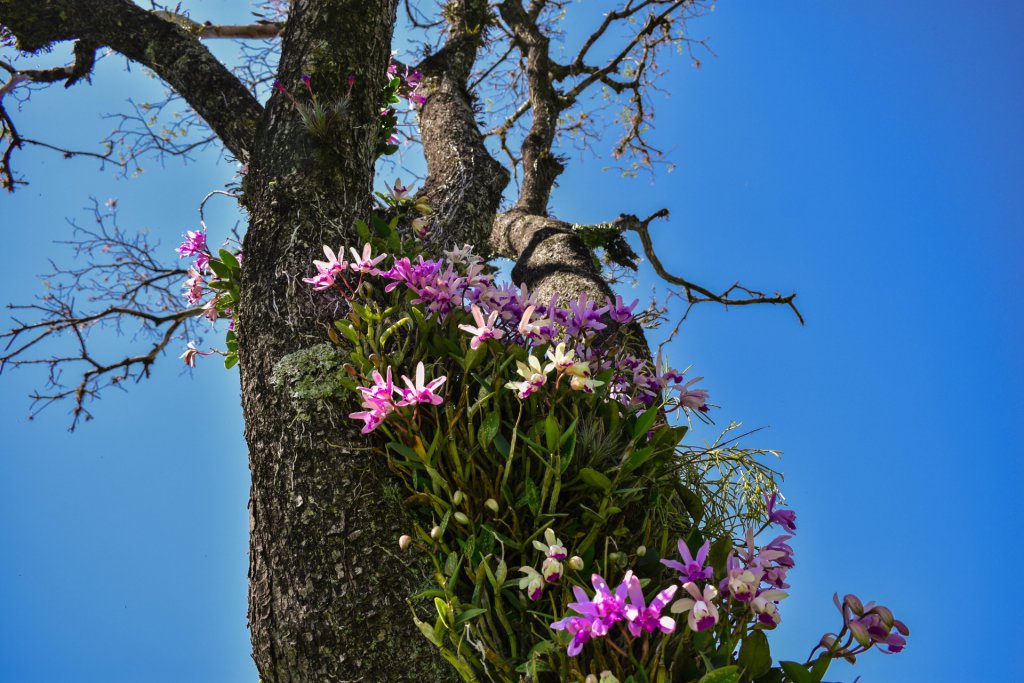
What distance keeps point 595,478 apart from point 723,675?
0.46 m

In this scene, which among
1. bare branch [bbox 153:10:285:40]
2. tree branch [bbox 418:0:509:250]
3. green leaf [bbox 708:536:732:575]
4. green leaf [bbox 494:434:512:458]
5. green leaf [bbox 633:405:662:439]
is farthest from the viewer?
→ bare branch [bbox 153:10:285:40]

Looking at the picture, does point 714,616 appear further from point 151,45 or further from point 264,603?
point 151,45

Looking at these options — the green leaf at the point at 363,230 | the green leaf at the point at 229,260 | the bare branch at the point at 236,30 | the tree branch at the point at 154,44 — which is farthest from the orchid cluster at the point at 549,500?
the bare branch at the point at 236,30

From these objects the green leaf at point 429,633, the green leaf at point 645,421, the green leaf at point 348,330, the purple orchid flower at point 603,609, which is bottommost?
the purple orchid flower at point 603,609

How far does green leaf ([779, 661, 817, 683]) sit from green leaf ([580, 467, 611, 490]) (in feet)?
1.61

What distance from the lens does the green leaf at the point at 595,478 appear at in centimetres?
156

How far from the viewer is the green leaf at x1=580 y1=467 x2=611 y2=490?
1.56 m

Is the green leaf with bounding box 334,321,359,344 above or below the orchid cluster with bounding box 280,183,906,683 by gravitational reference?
above

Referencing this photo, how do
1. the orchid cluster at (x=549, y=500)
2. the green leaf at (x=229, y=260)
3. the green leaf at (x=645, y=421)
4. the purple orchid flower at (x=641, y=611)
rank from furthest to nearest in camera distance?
the green leaf at (x=229, y=260) → the green leaf at (x=645, y=421) → the orchid cluster at (x=549, y=500) → the purple orchid flower at (x=641, y=611)

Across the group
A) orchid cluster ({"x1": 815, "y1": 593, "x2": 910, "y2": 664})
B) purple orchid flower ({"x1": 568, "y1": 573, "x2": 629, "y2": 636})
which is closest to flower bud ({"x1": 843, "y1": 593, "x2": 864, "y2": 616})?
orchid cluster ({"x1": 815, "y1": 593, "x2": 910, "y2": 664})

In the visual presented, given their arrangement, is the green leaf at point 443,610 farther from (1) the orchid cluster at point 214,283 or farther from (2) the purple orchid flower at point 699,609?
(1) the orchid cluster at point 214,283

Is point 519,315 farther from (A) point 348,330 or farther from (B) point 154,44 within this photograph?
(B) point 154,44

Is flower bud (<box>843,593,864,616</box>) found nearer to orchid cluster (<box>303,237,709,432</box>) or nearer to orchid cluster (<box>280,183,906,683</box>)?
orchid cluster (<box>280,183,906,683</box>)

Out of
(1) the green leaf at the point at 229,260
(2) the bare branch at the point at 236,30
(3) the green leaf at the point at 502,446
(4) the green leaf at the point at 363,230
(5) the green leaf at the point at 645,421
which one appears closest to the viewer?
(3) the green leaf at the point at 502,446
